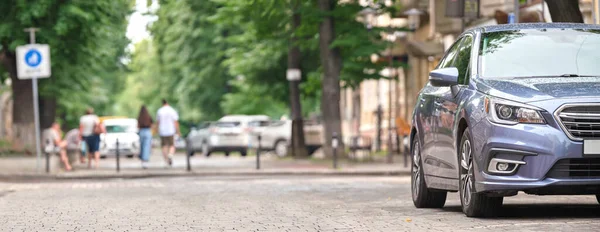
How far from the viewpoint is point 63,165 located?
33.4 meters

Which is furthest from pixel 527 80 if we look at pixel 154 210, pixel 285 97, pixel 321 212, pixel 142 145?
pixel 285 97

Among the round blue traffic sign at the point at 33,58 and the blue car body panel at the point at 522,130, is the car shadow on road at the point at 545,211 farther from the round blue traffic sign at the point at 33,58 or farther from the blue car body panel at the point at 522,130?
the round blue traffic sign at the point at 33,58

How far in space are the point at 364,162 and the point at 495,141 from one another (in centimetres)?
2327

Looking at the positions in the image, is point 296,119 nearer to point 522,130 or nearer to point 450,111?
point 450,111

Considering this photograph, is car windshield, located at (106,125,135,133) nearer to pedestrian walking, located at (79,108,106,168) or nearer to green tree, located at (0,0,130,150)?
green tree, located at (0,0,130,150)

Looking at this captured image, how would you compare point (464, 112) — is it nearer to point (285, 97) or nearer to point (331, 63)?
point (331, 63)

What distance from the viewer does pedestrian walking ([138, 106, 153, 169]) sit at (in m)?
32.2

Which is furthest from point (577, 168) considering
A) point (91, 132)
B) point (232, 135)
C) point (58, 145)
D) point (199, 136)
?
point (199, 136)

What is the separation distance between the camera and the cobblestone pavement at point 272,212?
1173cm

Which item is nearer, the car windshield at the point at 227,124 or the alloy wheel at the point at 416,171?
the alloy wheel at the point at 416,171

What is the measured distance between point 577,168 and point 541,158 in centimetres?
30

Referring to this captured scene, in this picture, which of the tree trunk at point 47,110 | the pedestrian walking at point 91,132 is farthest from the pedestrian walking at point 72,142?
the tree trunk at point 47,110

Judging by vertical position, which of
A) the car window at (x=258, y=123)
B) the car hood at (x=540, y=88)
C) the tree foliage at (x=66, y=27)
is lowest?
the car window at (x=258, y=123)

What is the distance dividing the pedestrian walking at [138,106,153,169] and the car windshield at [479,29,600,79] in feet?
65.9
